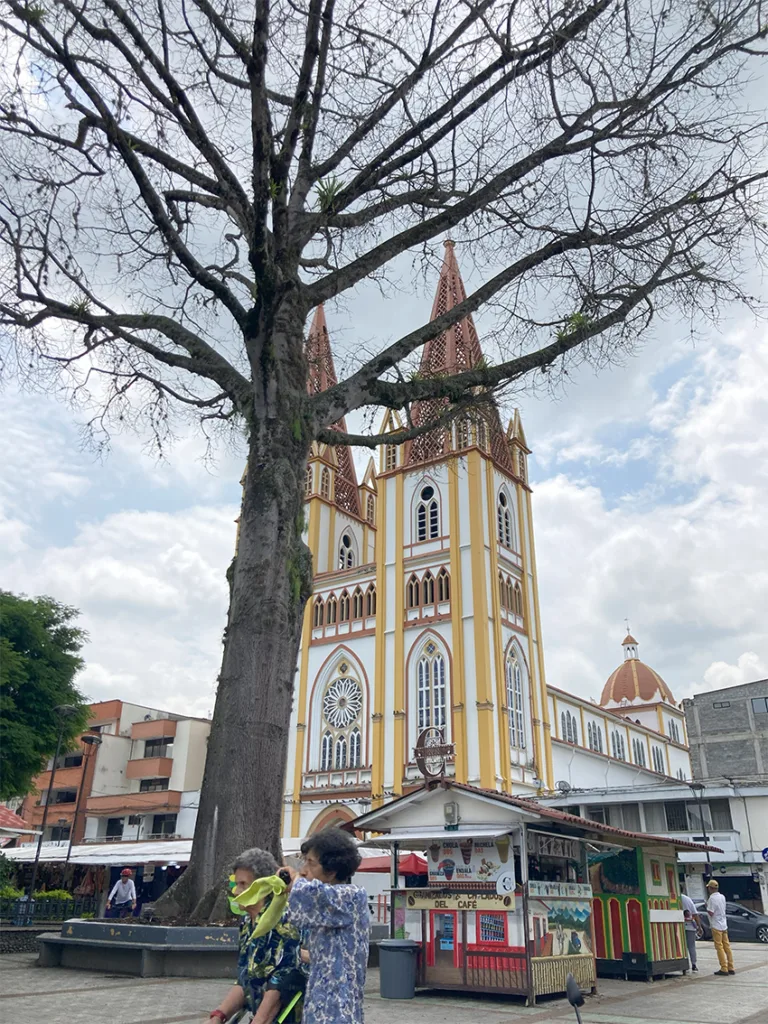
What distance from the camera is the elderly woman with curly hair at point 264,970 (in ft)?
10.6

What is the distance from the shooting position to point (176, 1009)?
21.3 ft

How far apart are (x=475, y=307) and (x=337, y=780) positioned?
2938cm

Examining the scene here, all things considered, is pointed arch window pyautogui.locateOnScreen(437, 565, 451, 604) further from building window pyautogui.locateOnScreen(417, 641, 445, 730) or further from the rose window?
the rose window

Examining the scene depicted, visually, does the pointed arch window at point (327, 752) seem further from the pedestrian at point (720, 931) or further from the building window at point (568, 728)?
the pedestrian at point (720, 931)

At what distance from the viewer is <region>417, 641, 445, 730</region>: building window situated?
33.7m

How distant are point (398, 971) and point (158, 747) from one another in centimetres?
3962

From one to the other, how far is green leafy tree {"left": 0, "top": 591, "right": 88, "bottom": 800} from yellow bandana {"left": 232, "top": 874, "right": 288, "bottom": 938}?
64.3 feet

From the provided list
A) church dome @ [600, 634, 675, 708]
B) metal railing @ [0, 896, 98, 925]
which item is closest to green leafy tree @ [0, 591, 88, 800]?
metal railing @ [0, 896, 98, 925]

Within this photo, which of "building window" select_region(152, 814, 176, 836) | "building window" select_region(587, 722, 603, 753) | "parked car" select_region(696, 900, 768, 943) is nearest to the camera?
"parked car" select_region(696, 900, 768, 943)

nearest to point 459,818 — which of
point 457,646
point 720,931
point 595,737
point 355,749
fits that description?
point 720,931

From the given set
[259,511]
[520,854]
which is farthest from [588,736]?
[259,511]

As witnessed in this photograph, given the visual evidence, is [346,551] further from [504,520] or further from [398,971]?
[398,971]

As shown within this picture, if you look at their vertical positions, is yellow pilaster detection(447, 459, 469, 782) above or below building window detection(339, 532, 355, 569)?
below

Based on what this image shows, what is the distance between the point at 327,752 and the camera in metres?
36.7
